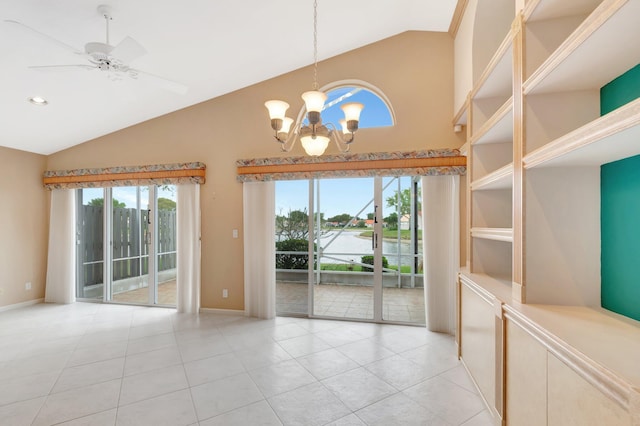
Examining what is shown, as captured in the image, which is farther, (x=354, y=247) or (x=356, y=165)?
(x=354, y=247)

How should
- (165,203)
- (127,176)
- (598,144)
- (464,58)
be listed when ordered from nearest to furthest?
1. (598,144)
2. (464,58)
3. (127,176)
4. (165,203)

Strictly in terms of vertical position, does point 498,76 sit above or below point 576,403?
above

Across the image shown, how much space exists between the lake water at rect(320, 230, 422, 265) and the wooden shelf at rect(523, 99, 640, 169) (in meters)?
2.51

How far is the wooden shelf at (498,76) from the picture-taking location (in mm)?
2064

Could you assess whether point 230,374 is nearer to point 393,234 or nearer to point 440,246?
point 393,234

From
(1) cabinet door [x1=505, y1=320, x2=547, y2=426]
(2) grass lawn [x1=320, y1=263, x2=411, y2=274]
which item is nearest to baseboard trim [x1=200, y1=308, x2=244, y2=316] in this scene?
(2) grass lawn [x1=320, y1=263, x2=411, y2=274]

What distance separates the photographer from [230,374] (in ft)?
8.77

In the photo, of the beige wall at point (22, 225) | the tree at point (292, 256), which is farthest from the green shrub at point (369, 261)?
the beige wall at point (22, 225)

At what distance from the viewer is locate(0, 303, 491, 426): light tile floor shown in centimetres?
213

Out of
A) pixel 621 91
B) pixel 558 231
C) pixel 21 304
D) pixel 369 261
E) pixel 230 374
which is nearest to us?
pixel 621 91

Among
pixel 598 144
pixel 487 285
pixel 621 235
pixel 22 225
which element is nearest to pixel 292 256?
pixel 487 285

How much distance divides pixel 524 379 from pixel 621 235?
3.01ft

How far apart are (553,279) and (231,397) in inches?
95.0

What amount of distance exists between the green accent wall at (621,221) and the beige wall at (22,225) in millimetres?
7092
